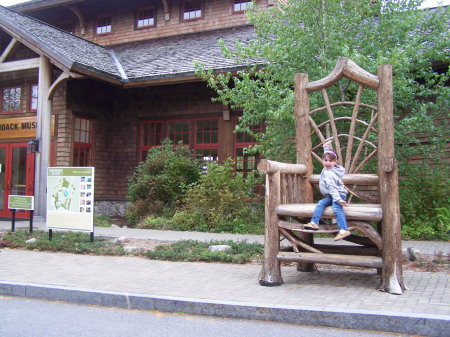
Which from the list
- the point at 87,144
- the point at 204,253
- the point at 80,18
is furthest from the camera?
the point at 80,18

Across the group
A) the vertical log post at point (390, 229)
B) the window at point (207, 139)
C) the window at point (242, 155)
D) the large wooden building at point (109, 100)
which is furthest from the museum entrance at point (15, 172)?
the vertical log post at point (390, 229)

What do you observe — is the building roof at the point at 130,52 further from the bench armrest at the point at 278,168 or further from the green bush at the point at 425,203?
the bench armrest at the point at 278,168

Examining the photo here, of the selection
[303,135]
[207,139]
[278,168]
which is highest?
[207,139]

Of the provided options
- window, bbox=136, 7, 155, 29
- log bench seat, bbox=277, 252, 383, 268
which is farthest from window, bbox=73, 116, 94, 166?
log bench seat, bbox=277, 252, 383, 268

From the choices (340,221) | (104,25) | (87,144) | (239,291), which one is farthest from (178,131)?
(340,221)

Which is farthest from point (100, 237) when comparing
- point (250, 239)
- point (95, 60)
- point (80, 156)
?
point (95, 60)

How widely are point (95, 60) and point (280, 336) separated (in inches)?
465

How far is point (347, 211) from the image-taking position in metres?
4.79

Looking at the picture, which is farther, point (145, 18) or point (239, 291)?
point (145, 18)

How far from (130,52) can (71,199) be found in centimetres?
913

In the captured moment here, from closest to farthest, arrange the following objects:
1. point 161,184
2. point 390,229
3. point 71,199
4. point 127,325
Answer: point 127,325 → point 390,229 → point 71,199 → point 161,184

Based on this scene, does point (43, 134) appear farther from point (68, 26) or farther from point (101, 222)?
point (68, 26)

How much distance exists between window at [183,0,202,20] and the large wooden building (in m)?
0.04

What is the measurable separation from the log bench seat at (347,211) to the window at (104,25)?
50.2 ft
